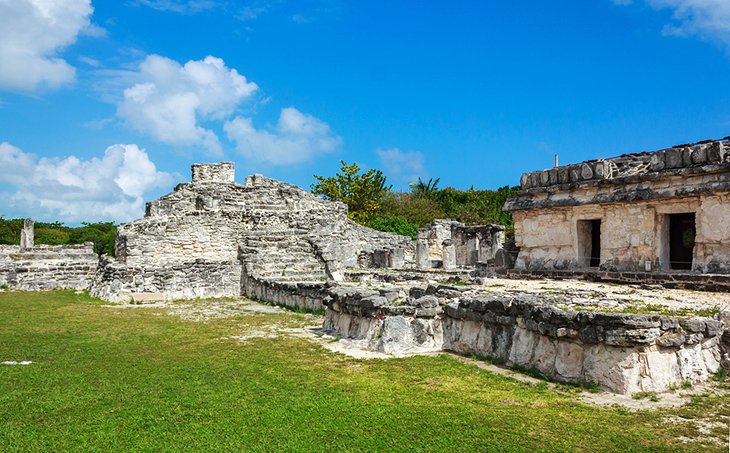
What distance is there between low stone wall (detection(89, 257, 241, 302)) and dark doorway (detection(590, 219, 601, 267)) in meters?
10.0

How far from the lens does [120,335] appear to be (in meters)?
9.62

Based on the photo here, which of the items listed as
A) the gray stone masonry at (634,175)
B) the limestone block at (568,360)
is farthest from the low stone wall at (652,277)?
the limestone block at (568,360)

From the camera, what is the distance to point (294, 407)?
5266mm

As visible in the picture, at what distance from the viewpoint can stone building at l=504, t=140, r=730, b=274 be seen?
959 centimetres

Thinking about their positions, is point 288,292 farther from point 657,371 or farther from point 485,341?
point 657,371

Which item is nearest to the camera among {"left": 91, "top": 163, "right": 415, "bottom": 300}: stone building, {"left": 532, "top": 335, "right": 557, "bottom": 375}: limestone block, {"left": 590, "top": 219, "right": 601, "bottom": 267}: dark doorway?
{"left": 532, "top": 335, "right": 557, "bottom": 375}: limestone block

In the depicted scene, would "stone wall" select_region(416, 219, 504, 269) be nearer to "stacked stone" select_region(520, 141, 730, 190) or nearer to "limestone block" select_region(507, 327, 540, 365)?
"stacked stone" select_region(520, 141, 730, 190)

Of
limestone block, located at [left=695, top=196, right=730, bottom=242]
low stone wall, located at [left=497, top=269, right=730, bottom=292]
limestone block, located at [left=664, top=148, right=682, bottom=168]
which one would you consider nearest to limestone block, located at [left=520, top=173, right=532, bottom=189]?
low stone wall, located at [left=497, top=269, right=730, bottom=292]

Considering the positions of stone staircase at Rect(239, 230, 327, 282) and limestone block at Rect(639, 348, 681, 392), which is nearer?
A: limestone block at Rect(639, 348, 681, 392)

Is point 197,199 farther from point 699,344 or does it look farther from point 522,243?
point 699,344

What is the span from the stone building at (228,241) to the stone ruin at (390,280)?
0.04 metres

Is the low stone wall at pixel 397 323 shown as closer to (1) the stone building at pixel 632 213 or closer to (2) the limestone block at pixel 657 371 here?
(2) the limestone block at pixel 657 371

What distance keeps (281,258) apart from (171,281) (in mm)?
3278

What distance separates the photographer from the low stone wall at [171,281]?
52.1 ft
